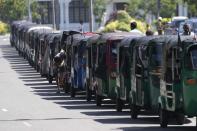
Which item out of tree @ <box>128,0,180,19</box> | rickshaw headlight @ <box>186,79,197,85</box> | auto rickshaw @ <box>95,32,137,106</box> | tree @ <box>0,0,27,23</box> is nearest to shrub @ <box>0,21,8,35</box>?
tree @ <box>0,0,27,23</box>

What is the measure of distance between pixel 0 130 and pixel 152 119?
4298 mm

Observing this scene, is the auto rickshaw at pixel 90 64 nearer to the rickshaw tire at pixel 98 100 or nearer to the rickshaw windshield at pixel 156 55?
the rickshaw tire at pixel 98 100

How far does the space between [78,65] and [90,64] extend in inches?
89.6

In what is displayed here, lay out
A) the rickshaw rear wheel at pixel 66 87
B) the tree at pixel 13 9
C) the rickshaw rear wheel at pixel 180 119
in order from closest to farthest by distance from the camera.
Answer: the rickshaw rear wheel at pixel 180 119
the rickshaw rear wheel at pixel 66 87
the tree at pixel 13 9

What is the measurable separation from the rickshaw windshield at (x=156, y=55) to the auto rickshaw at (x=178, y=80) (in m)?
0.60

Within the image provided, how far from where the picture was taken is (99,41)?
95.6 feet

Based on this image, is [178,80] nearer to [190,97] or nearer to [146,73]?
[190,97]

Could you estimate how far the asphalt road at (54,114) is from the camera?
22062mm

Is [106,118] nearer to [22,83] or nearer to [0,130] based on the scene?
[0,130]

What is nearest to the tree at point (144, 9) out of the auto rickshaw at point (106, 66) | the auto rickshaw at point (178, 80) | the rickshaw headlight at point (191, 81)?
the auto rickshaw at point (106, 66)

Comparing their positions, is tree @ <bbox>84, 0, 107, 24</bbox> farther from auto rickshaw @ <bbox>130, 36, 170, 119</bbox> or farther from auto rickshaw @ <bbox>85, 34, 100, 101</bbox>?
auto rickshaw @ <bbox>130, 36, 170, 119</bbox>

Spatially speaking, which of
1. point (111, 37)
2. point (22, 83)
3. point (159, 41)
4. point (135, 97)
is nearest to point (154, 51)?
point (159, 41)

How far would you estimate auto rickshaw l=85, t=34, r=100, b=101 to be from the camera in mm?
29984

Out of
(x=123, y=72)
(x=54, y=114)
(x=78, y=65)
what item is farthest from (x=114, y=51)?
(x=78, y=65)
